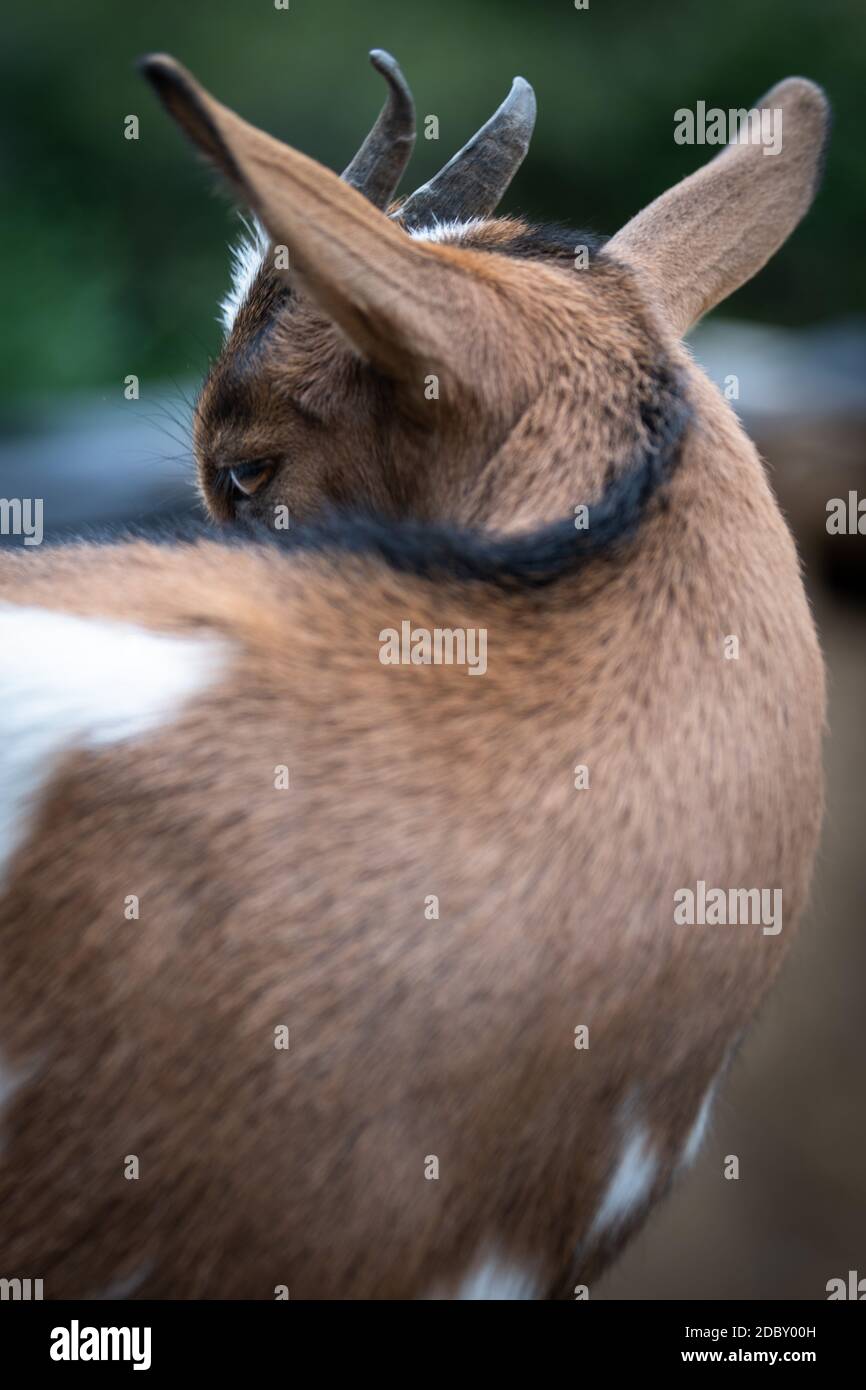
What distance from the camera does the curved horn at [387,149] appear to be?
6.47ft

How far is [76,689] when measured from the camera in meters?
1.47

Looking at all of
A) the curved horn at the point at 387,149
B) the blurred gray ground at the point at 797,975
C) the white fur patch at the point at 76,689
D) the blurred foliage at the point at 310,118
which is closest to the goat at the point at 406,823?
the white fur patch at the point at 76,689

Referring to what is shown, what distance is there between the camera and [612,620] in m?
1.60

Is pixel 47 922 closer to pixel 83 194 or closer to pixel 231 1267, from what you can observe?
pixel 231 1267

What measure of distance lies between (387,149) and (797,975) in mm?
3709

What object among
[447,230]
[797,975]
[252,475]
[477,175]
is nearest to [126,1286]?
[252,475]

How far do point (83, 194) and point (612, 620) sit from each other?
1030cm

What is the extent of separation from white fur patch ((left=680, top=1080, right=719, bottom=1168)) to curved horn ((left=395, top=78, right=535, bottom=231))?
1.22 meters

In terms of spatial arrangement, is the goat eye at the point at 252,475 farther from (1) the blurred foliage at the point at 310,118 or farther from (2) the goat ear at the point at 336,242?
(1) the blurred foliage at the point at 310,118

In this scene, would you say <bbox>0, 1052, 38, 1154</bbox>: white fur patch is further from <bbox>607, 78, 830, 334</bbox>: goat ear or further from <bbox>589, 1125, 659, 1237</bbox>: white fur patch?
<bbox>607, 78, 830, 334</bbox>: goat ear

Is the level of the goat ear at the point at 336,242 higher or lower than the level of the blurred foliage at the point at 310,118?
lower

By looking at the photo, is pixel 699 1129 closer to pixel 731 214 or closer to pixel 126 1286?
pixel 126 1286

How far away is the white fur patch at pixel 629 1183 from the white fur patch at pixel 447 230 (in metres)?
1.16

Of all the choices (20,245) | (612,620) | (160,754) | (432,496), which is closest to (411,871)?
(160,754)
